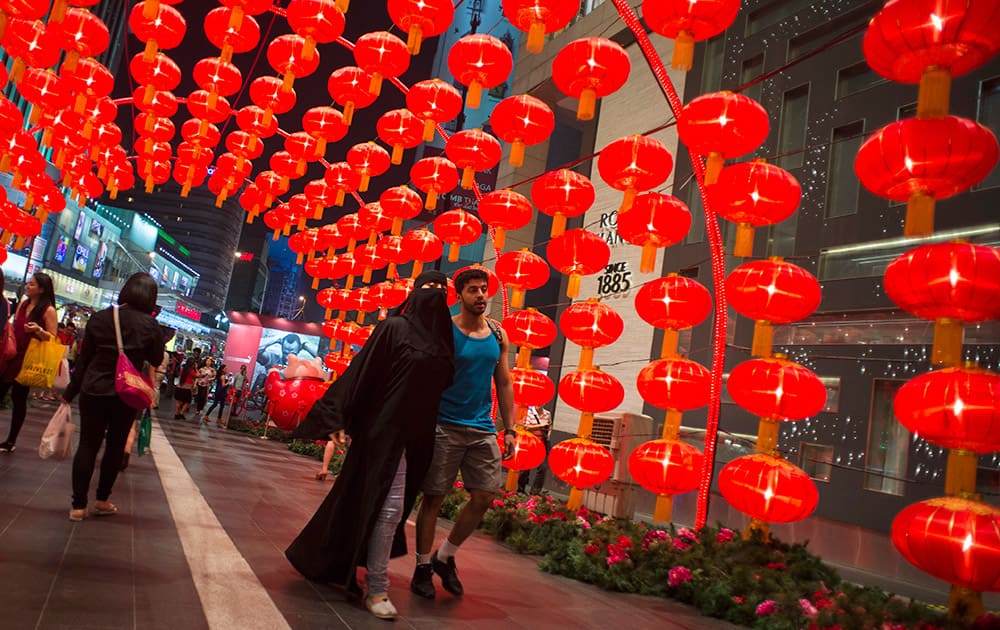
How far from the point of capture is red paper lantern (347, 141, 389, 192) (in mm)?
9406

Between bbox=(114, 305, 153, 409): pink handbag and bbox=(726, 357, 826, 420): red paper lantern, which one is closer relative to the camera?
bbox=(114, 305, 153, 409): pink handbag

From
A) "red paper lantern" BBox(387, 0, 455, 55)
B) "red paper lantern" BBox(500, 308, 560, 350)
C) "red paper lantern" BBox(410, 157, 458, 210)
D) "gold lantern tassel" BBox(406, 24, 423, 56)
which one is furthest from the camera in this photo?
"red paper lantern" BBox(410, 157, 458, 210)

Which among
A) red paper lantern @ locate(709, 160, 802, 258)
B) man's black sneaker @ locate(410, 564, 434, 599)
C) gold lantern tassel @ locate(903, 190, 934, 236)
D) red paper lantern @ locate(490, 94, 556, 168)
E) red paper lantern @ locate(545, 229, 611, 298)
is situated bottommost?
man's black sneaker @ locate(410, 564, 434, 599)

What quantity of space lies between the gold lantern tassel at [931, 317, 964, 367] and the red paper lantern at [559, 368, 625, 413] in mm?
3122

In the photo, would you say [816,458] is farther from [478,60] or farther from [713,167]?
[478,60]

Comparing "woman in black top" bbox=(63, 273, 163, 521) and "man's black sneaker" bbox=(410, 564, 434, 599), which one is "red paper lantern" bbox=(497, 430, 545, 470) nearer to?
"man's black sneaker" bbox=(410, 564, 434, 599)

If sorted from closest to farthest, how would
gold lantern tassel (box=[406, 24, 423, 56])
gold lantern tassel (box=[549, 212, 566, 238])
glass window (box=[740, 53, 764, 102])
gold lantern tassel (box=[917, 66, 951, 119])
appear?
1. gold lantern tassel (box=[917, 66, 951, 119])
2. gold lantern tassel (box=[406, 24, 423, 56])
3. gold lantern tassel (box=[549, 212, 566, 238])
4. glass window (box=[740, 53, 764, 102])

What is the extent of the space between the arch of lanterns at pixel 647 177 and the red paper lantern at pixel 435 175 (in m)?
0.02

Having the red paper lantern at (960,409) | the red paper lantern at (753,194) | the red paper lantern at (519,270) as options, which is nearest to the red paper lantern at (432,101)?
the red paper lantern at (519,270)

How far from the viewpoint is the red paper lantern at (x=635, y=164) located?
5879mm

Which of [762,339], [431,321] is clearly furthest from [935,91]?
[431,321]

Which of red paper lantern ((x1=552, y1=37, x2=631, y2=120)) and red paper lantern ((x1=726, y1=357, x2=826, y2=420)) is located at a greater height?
red paper lantern ((x1=552, y1=37, x2=631, y2=120))

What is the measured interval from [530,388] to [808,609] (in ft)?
13.8

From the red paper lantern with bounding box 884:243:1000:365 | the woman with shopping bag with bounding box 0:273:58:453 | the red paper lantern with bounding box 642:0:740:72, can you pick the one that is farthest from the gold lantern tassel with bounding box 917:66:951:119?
the woman with shopping bag with bounding box 0:273:58:453
